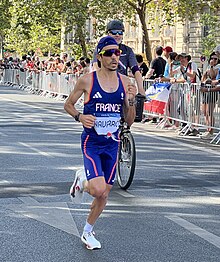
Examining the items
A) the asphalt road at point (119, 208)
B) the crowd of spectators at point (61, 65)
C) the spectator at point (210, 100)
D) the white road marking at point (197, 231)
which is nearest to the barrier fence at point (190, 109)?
the spectator at point (210, 100)

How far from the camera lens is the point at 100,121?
757 centimetres

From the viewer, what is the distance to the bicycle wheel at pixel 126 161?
1070 cm

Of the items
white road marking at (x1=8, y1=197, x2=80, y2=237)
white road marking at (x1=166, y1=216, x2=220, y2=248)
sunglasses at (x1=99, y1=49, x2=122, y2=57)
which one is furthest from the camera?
white road marking at (x1=8, y1=197, x2=80, y2=237)

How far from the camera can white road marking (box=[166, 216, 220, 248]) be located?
784 centimetres

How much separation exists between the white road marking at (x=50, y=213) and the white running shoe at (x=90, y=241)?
0.46 metres

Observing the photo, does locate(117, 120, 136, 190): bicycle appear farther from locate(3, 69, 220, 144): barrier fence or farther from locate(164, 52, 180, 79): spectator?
locate(164, 52, 180, 79): spectator

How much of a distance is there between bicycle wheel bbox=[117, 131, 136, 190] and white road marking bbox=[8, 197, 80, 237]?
51.2 inches

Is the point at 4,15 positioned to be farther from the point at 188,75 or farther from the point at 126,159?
the point at 126,159

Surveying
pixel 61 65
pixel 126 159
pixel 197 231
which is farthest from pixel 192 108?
pixel 61 65

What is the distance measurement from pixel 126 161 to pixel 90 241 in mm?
3515

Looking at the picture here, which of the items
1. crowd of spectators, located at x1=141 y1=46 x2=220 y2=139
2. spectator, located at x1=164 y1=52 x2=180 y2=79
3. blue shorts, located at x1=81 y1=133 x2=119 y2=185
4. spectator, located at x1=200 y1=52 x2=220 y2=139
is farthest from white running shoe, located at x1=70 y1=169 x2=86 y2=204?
spectator, located at x1=164 y1=52 x2=180 y2=79

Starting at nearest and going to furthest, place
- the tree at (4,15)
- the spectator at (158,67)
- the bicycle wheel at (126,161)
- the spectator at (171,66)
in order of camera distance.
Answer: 1. the bicycle wheel at (126,161)
2. the spectator at (171,66)
3. the spectator at (158,67)
4. the tree at (4,15)

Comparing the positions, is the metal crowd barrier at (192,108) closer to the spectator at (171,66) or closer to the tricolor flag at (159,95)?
the tricolor flag at (159,95)

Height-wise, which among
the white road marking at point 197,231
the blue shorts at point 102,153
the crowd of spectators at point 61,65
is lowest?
the white road marking at point 197,231
